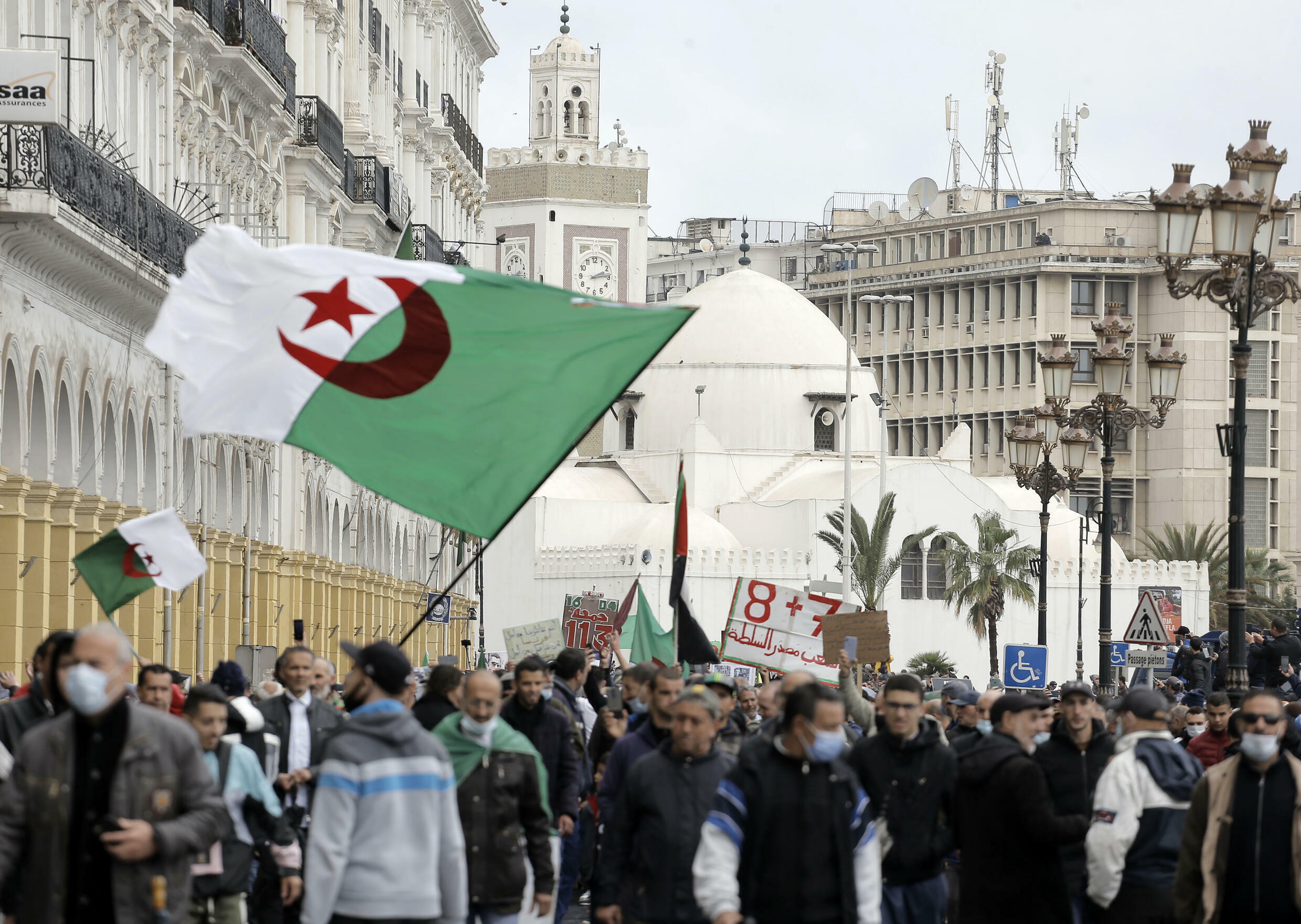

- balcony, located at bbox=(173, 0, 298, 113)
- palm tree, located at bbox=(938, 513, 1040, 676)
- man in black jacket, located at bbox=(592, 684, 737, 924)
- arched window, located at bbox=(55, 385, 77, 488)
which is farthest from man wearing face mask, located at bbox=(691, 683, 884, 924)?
palm tree, located at bbox=(938, 513, 1040, 676)

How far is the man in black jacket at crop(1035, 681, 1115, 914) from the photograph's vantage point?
11820 mm

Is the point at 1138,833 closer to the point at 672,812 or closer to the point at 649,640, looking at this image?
the point at 672,812

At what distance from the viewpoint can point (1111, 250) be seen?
10706cm

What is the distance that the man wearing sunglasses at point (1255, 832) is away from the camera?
9992 millimetres

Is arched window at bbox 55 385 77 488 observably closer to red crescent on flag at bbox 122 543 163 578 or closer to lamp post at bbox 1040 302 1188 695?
red crescent on flag at bbox 122 543 163 578

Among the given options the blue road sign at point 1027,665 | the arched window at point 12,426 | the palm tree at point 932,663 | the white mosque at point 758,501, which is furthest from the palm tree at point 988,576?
the arched window at point 12,426

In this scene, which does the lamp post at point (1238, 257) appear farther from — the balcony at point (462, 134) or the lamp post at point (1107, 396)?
the balcony at point (462, 134)

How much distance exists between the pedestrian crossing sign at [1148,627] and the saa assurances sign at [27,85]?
39.7 ft

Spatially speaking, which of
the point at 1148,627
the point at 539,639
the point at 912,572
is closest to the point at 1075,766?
the point at 1148,627

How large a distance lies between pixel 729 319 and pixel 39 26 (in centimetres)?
8168

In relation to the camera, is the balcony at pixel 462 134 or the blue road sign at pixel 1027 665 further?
the balcony at pixel 462 134

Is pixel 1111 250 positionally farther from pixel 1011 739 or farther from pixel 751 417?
pixel 1011 739

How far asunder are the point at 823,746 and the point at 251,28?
2522 centimetres

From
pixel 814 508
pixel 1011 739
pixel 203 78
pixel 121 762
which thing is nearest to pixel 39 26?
pixel 203 78
